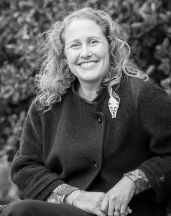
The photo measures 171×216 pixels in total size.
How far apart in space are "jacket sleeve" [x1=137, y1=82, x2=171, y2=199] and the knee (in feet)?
2.18

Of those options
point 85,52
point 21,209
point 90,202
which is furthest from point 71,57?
point 21,209

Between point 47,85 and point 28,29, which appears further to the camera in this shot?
point 28,29

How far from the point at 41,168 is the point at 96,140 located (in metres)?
0.39

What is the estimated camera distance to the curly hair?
3.65 m

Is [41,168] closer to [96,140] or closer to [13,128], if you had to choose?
[96,140]

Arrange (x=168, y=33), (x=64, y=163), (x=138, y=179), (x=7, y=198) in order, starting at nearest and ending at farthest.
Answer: (x=138, y=179)
(x=64, y=163)
(x=168, y=33)
(x=7, y=198)

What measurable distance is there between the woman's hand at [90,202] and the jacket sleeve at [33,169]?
0.72 feet

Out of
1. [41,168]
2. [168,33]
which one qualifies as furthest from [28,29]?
[41,168]

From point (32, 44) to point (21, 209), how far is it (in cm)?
244

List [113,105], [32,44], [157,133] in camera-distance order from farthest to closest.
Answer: [32,44] → [113,105] → [157,133]

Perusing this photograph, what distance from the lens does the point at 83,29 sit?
11.7ft

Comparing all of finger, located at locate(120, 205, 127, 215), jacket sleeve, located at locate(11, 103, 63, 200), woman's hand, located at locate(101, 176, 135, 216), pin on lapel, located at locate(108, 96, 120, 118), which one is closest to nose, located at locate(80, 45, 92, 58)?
pin on lapel, located at locate(108, 96, 120, 118)

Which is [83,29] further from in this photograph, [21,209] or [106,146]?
[21,209]

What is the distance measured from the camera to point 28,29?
5.39m
